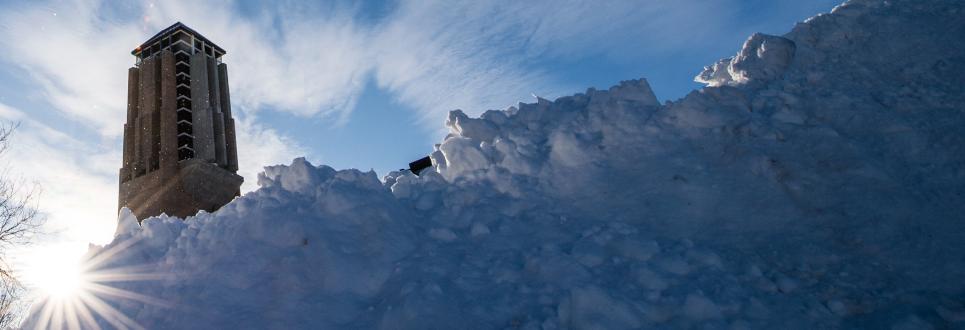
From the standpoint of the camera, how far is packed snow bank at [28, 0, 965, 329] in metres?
4.91

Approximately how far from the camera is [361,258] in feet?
18.7

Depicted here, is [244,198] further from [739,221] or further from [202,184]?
[202,184]

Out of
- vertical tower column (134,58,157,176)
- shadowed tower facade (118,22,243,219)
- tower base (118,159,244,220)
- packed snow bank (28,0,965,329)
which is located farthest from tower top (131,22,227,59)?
packed snow bank (28,0,965,329)

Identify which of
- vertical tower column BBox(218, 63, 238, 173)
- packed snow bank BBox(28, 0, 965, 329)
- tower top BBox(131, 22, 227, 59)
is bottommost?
packed snow bank BBox(28, 0, 965, 329)

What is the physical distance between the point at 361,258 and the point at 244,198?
185 centimetres

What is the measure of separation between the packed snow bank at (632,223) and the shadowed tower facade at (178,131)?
15.0 m

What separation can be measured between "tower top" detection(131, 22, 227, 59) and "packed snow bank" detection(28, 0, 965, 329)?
20.7 metres

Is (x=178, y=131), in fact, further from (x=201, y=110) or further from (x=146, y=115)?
(x=146, y=115)

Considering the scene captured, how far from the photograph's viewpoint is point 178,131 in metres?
22.1

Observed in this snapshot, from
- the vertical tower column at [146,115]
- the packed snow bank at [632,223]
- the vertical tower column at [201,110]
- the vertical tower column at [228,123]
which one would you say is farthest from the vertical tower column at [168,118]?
the packed snow bank at [632,223]

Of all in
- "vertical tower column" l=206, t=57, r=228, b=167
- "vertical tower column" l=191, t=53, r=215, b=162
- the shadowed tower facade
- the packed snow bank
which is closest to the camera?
the packed snow bank

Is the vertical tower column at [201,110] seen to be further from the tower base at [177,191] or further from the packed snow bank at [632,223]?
the packed snow bank at [632,223]

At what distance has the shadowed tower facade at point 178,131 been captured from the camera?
65.4ft

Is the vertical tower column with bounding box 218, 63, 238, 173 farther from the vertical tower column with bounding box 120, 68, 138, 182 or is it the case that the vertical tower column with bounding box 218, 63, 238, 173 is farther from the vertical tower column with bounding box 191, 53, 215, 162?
the vertical tower column with bounding box 120, 68, 138, 182
